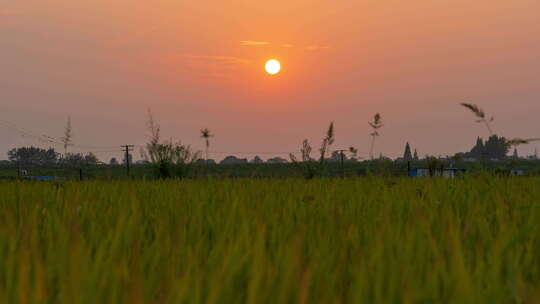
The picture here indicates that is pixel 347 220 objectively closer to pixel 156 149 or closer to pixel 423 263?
pixel 423 263

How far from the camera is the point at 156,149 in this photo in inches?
477

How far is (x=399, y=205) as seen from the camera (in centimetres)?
266

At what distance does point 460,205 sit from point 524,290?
6.28 ft

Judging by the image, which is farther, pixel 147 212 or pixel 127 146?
pixel 127 146

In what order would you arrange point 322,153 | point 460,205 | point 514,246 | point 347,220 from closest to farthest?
point 514,246 < point 347,220 < point 460,205 < point 322,153

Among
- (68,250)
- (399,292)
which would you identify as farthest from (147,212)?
(399,292)

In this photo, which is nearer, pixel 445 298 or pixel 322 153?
pixel 445 298

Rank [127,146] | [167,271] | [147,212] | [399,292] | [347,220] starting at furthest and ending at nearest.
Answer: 1. [127,146]
2. [147,212]
3. [347,220]
4. [167,271]
5. [399,292]

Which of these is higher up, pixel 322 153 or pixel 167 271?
pixel 322 153

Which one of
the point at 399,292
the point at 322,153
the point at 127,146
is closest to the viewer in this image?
the point at 399,292

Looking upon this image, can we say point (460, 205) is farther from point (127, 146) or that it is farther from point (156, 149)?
point (127, 146)

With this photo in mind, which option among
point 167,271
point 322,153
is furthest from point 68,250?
point 322,153

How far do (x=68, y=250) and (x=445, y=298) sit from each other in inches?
37.8

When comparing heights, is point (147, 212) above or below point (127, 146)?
below
